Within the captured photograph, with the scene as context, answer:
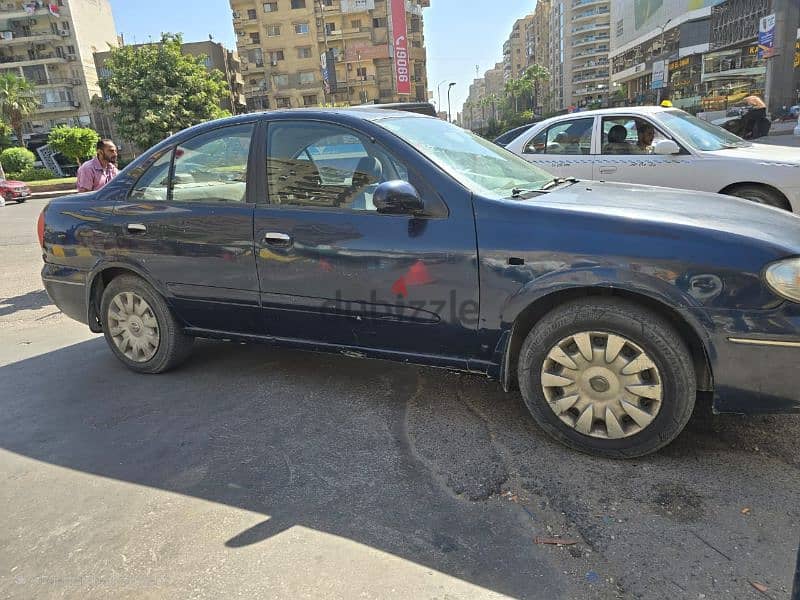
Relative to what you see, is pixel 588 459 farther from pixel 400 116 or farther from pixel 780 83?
pixel 780 83

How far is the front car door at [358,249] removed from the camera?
9.61ft

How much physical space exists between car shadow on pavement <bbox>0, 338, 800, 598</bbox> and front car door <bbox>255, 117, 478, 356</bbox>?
49 cm

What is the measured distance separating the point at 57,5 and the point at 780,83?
217ft

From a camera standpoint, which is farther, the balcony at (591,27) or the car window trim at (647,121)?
the balcony at (591,27)

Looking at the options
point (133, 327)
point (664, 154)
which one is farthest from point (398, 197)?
point (664, 154)

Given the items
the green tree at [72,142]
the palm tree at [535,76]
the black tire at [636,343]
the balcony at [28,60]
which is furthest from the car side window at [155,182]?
the palm tree at [535,76]

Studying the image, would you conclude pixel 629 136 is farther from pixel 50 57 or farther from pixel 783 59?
pixel 50 57

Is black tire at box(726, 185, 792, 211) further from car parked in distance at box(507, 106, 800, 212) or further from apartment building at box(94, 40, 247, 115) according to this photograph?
apartment building at box(94, 40, 247, 115)

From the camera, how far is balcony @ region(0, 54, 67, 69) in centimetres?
5828

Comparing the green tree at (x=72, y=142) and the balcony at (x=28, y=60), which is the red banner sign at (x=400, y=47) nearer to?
the balcony at (x=28, y=60)

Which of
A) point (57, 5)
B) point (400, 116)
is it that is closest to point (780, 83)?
point (400, 116)

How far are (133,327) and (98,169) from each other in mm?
3322

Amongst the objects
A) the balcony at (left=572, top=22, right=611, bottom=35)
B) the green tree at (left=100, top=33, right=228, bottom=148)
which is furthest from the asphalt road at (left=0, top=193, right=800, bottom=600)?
the balcony at (left=572, top=22, right=611, bottom=35)

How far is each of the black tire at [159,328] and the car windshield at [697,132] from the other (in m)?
5.87
